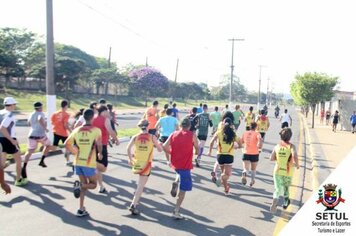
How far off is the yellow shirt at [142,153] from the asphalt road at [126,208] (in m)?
0.86

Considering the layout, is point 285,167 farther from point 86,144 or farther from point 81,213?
point 81,213

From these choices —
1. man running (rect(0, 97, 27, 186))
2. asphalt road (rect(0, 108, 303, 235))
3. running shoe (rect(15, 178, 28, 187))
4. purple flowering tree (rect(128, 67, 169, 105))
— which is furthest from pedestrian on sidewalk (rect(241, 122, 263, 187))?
purple flowering tree (rect(128, 67, 169, 105))

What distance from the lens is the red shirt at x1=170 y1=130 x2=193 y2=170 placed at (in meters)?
7.04

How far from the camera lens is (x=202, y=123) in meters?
12.7

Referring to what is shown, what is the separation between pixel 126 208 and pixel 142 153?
1139mm

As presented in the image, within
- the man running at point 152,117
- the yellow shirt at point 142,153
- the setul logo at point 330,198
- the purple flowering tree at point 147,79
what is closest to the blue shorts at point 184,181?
the yellow shirt at point 142,153

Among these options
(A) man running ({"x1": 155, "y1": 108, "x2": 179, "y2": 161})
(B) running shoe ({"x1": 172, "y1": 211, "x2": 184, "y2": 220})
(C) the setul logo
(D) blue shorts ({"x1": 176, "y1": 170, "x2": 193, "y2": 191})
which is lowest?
(B) running shoe ({"x1": 172, "y1": 211, "x2": 184, "y2": 220})

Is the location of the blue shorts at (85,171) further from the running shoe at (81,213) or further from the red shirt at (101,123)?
the red shirt at (101,123)

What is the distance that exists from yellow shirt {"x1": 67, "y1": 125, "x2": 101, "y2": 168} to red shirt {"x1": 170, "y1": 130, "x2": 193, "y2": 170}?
1.37m

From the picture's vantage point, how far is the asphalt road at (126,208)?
20.8ft

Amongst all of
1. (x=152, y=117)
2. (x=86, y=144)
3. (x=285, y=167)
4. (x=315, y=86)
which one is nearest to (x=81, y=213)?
(x=86, y=144)

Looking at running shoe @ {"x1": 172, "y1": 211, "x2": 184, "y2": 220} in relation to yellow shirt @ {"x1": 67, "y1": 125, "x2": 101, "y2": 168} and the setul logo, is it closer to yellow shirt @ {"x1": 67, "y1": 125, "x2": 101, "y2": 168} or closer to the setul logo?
yellow shirt @ {"x1": 67, "y1": 125, "x2": 101, "y2": 168}

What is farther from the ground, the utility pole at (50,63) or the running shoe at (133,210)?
the utility pole at (50,63)

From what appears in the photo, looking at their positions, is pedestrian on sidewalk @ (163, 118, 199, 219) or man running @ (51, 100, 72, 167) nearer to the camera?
pedestrian on sidewalk @ (163, 118, 199, 219)
